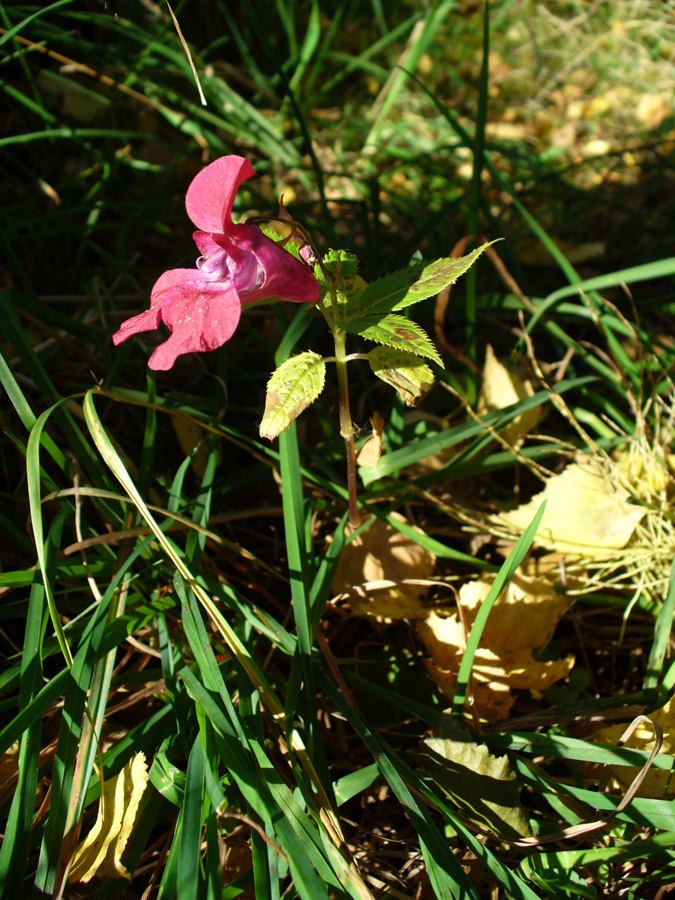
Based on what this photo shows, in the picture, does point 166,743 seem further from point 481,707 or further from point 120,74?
point 120,74

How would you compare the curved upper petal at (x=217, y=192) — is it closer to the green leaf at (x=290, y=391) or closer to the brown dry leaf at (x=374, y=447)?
the green leaf at (x=290, y=391)

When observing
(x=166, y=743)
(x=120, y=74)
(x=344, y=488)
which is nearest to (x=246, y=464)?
(x=344, y=488)

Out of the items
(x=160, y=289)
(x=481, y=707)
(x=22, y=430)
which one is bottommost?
(x=481, y=707)

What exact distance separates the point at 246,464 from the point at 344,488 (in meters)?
0.27

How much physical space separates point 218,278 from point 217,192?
0.10 m

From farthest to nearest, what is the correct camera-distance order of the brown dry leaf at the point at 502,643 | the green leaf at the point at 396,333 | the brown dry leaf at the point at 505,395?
the brown dry leaf at the point at 505,395 < the brown dry leaf at the point at 502,643 < the green leaf at the point at 396,333

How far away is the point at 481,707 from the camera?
1.12 metres

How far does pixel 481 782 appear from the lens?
3.04ft

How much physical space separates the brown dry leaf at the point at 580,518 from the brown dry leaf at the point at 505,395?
0.15 metres

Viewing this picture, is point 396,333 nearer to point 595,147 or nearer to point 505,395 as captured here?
point 505,395

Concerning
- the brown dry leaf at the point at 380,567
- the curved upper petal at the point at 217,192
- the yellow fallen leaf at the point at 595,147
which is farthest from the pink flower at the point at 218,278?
the yellow fallen leaf at the point at 595,147

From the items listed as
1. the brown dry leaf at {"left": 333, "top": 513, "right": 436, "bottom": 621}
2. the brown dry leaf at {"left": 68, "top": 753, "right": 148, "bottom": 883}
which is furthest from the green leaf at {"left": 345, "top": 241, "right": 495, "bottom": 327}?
the brown dry leaf at {"left": 68, "top": 753, "right": 148, "bottom": 883}

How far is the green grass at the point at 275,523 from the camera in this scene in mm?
893

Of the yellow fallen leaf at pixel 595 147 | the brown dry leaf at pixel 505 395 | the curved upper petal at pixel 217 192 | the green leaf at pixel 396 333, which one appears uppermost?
the curved upper petal at pixel 217 192
